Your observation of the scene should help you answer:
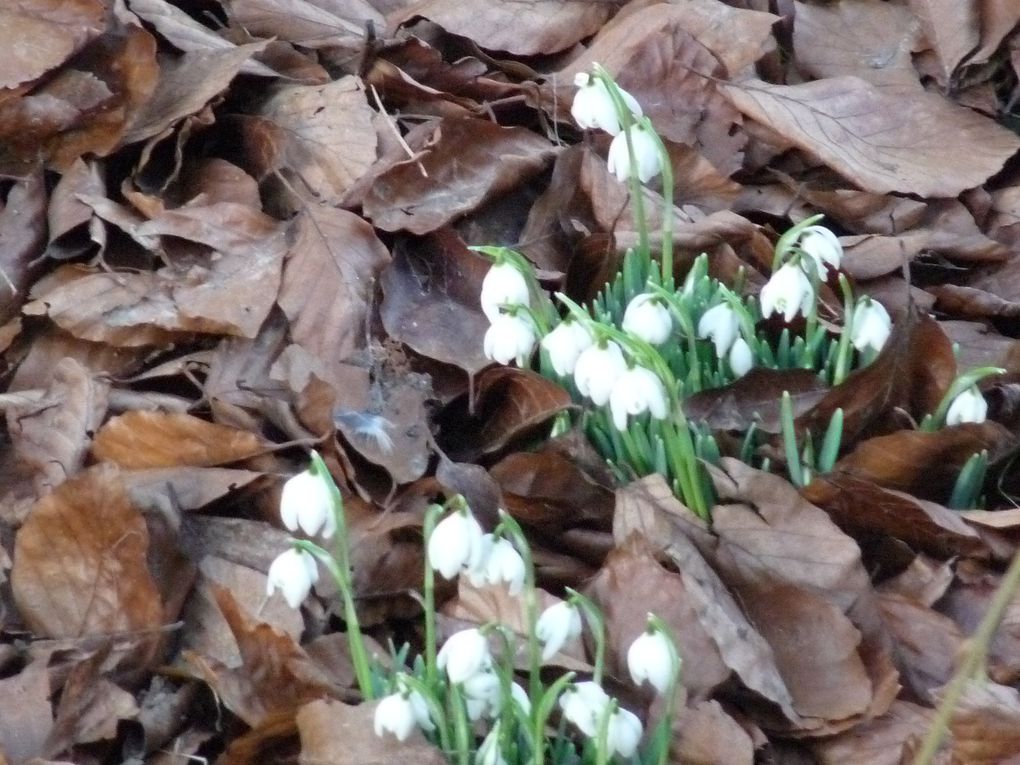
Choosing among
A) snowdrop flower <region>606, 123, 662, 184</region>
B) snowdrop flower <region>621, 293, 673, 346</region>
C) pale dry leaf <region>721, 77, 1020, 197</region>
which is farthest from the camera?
pale dry leaf <region>721, 77, 1020, 197</region>

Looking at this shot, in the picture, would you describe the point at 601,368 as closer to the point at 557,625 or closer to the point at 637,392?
the point at 637,392

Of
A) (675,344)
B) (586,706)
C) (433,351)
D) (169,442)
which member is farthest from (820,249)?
(169,442)

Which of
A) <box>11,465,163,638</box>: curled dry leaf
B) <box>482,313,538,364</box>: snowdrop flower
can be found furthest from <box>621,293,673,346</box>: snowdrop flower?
<box>11,465,163,638</box>: curled dry leaf

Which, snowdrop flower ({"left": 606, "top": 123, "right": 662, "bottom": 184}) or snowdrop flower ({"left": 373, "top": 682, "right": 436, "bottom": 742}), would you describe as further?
snowdrop flower ({"left": 606, "top": 123, "right": 662, "bottom": 184})

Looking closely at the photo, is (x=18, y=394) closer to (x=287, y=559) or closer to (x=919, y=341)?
(x=287, y=559)

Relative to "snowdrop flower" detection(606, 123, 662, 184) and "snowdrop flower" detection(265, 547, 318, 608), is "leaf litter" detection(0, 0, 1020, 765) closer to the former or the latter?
"snowdrop flower" detection(265, 547, 318, 608)

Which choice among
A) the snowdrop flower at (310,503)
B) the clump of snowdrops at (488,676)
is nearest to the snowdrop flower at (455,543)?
the clump of snowdrops at (488,676)

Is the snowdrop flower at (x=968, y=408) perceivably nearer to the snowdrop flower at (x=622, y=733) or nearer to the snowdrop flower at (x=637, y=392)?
the snowdrop flower at (x=637, y=392)
